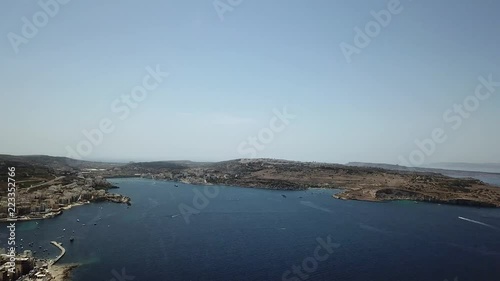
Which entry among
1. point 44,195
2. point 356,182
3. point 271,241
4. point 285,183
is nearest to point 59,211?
point 44,195

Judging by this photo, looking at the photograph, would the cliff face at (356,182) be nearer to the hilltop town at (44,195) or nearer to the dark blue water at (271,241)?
the dark blue water at (271,241)

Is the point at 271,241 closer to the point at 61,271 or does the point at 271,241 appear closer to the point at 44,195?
the point at 61,271

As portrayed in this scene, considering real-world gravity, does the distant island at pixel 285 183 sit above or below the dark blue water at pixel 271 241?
above

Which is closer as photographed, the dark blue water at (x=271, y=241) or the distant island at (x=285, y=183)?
the dark blue water at (x=271, y=241)

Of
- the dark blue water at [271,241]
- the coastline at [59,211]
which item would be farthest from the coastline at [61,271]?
the coastline at [59,211]

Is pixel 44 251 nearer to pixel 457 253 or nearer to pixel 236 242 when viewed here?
pixel 236 242

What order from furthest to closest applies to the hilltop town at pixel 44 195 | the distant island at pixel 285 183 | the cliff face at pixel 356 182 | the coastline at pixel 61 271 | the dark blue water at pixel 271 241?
the cliff face at pixel 356 182, the distant island at pixel 285 183, the hilltop town at pixel 44 195, the dark blue water at pixel 271 241, the coastline at pixel 61 271
